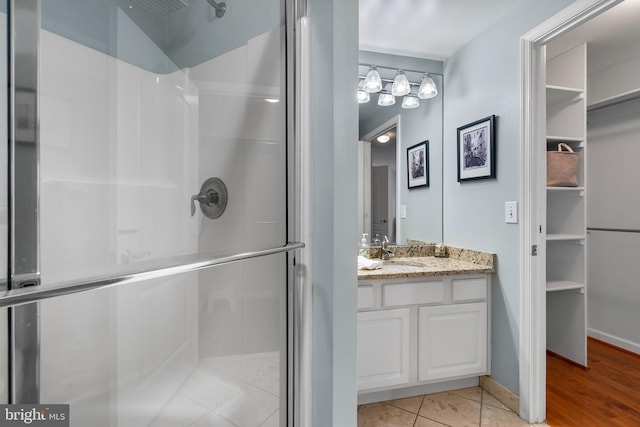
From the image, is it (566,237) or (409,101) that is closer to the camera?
(566,237)

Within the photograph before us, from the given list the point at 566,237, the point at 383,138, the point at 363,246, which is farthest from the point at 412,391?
the point at 383,138

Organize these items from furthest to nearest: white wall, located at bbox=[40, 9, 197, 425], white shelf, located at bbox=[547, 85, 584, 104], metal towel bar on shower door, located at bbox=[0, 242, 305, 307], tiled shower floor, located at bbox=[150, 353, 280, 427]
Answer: white shelf, located at bbox=[547, 85, 584, 104]
tiled shower floor, located at bbox=[150, 353, 280, 427]
white wall, located at bbox=[40, 9, 197, 425]
metal towel bar on shower door, located at bbox=[0, 242, 305, 307]

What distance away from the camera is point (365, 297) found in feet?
6.07

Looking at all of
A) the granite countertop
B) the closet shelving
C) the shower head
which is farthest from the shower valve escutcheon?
the closet shelving

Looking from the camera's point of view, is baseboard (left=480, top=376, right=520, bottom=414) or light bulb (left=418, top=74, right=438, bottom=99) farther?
light bulb (left=418, top=74, right=438, bottom=99)

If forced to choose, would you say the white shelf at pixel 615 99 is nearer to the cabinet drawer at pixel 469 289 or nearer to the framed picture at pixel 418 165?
the framed picture at pixel 418 165

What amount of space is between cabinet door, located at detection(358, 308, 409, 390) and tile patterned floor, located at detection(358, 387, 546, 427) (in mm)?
155

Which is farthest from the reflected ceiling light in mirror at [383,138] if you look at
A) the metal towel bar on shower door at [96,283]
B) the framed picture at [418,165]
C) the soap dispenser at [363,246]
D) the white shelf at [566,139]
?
the metal towel bar on shower door at [96,283]

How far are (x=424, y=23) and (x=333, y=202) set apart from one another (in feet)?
5.21

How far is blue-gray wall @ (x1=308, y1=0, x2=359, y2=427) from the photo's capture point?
3.66ft

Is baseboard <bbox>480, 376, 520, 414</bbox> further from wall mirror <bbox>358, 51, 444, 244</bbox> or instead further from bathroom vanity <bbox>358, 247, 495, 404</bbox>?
wall mirror <bbox>358, 51, 444, 244</bbox>

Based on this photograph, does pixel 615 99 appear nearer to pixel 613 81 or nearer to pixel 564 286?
pixel 613 81

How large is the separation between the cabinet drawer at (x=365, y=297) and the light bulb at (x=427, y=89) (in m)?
1.50

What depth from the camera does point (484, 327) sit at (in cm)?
204
